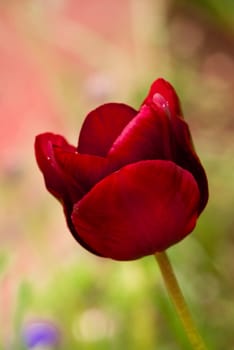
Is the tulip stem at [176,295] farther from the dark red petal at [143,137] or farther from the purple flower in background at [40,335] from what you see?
the purple flower in background at [40,335]

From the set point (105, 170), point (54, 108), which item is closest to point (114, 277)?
point (105, 170)

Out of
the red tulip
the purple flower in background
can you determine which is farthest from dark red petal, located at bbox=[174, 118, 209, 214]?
the purple flower in background

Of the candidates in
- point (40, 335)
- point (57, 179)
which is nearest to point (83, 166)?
point (57, 179)

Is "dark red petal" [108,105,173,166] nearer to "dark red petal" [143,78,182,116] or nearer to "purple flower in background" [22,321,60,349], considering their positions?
"dark red petal" [143,78,182,116]

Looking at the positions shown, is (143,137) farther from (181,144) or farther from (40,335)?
(40,335)

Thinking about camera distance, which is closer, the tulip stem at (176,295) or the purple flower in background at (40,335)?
the tulip stem at (176,295)

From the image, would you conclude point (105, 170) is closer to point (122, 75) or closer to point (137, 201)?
point (137, 201)

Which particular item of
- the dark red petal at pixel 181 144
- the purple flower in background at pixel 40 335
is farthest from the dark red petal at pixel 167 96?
the purple flower in background at pixel 40 335
